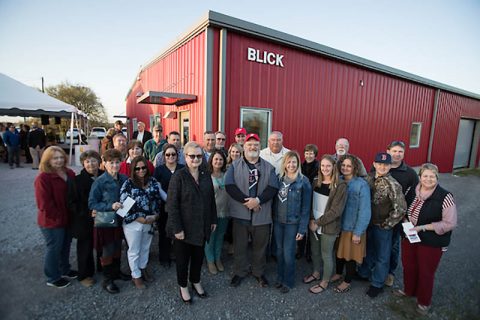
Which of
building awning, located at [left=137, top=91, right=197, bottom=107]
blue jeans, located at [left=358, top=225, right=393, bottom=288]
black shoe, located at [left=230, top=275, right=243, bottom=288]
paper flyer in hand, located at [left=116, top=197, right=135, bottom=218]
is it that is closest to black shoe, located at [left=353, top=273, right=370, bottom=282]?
blue jeans, located at [left=358, top=225, right=393, bottom=288]

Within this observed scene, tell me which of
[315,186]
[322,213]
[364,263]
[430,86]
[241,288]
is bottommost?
[241,288]

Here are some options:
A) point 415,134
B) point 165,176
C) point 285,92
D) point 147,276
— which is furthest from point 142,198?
point 415,134

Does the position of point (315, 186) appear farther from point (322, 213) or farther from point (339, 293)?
point (339, 293)

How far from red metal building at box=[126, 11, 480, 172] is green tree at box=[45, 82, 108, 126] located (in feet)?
77.7

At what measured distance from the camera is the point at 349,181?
2.71 m

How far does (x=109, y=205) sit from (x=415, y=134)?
12.6 m

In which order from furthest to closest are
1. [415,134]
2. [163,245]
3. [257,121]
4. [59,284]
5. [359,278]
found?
[415,134] < [257,121] < [163,245] < [359,278] < [59,284]

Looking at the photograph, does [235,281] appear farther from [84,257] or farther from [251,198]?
[84,257]

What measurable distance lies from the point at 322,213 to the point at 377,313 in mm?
1175

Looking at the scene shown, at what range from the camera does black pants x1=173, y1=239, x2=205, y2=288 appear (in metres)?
2.56

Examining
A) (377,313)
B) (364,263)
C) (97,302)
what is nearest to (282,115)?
(364,263)

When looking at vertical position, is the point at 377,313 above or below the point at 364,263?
below

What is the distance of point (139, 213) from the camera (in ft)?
8.92

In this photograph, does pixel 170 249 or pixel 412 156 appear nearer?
pixel 170 249
